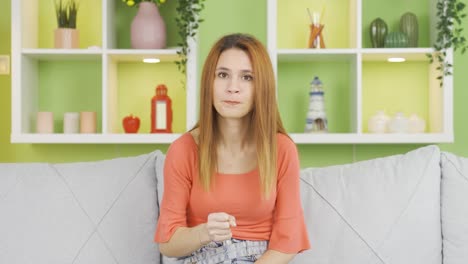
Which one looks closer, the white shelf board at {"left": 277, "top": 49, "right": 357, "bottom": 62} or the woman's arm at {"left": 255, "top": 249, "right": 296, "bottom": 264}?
the woman's arm at {"left": 255, "top": 249, "right": 296, "bottom": 264}

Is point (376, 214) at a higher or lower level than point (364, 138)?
lower

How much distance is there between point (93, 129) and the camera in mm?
3111

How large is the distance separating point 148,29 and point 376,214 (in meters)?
1.53

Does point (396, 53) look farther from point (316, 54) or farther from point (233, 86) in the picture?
point (233, 86)

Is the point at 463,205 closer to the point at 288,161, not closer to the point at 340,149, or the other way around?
the point at 288,161

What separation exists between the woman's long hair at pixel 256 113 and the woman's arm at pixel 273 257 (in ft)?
0.47

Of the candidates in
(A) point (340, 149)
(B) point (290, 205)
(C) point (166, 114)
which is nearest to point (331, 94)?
(A) point (340, 149)

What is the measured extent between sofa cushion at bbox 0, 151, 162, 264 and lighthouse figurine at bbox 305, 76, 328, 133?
3.74 ft

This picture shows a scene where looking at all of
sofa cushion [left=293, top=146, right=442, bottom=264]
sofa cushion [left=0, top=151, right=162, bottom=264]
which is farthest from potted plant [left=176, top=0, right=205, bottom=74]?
sofa cushion [left=293, top=146, right=442, bottom=264]

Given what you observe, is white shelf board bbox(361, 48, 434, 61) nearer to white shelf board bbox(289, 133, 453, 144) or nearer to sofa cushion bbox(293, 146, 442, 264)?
white shelf board bbox(289, 133, 453, 144)

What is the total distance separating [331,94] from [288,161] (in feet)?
4.84

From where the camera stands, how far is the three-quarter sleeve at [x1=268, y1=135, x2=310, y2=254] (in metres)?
1.71

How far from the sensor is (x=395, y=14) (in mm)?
3186

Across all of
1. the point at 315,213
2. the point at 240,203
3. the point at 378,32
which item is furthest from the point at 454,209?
the point at 378,32
